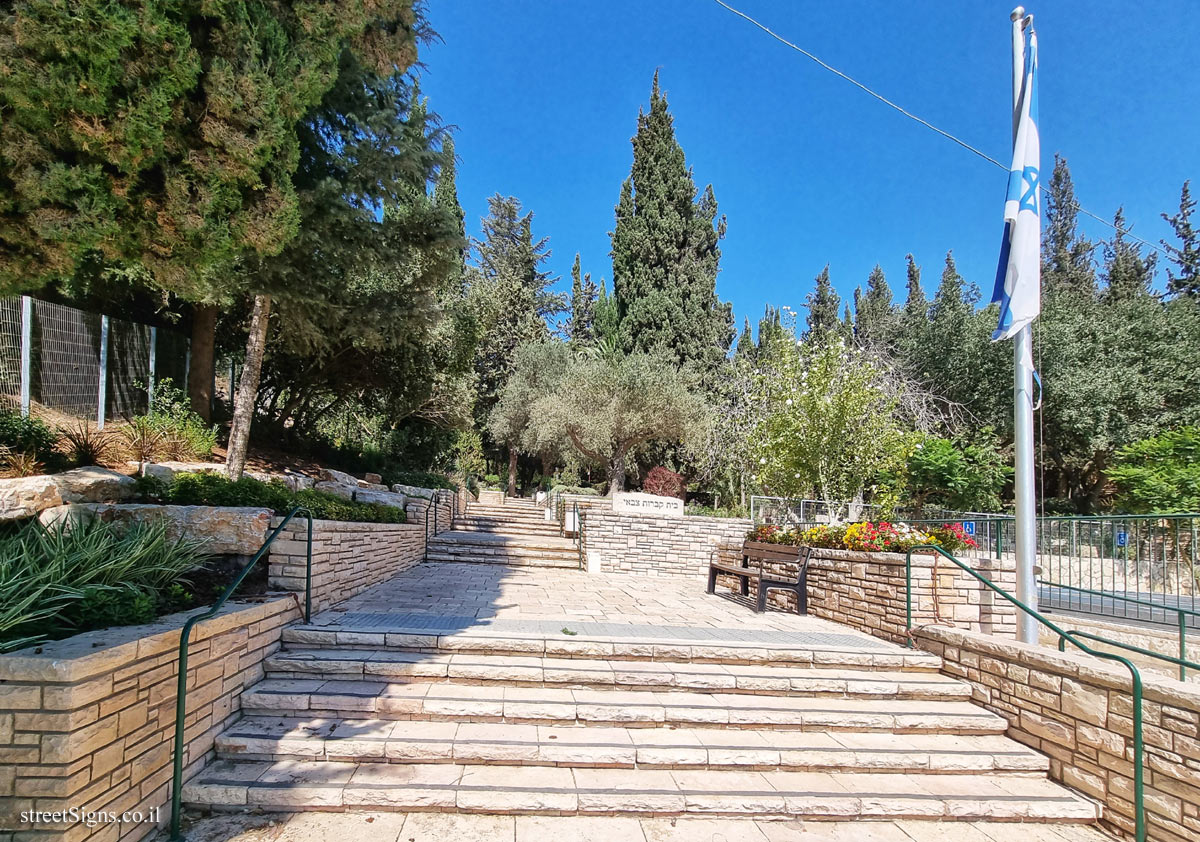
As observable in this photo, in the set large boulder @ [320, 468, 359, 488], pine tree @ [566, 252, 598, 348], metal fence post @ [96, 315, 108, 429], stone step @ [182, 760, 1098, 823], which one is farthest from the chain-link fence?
pine tree @ [566, 252, 598, 348]

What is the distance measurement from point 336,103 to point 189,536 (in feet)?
15.4

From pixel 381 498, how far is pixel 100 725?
306 inches

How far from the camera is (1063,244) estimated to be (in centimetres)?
3141

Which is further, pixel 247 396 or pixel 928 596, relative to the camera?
pixel 247 396

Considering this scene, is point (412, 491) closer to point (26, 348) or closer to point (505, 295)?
point (26, 348)

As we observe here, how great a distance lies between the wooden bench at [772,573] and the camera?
7.14m

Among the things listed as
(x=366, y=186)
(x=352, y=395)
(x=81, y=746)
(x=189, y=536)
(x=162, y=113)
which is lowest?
(x=81, y=746)

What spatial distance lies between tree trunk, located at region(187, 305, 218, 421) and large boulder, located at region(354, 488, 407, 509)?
2.82m

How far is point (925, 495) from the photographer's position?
Result: 18.3 meters

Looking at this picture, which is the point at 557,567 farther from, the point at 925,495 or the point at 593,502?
the point at 925,495

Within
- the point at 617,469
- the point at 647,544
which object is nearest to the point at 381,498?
the point at 647,544

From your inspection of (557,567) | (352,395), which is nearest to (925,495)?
(557,567)

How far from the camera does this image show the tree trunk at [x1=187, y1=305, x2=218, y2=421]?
989 cm

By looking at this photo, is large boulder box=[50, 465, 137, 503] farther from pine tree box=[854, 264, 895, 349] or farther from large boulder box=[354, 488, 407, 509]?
pine tree box=[854, 264, 895, 349]
